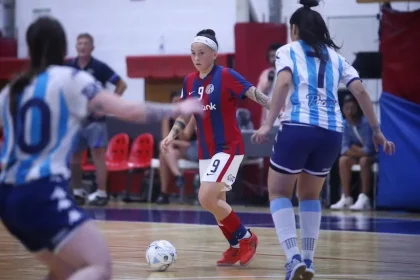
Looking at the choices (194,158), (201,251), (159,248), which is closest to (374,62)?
(194,158)

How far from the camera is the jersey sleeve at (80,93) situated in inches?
174

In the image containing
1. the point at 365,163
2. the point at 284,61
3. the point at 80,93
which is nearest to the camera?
the point at 80,93

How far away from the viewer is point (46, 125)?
4367 mm

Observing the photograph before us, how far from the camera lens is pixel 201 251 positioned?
9.02 m

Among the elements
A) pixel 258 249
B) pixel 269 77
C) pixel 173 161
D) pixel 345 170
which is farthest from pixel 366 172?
pixel 258 249

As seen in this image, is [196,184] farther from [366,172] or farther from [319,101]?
[319,101]

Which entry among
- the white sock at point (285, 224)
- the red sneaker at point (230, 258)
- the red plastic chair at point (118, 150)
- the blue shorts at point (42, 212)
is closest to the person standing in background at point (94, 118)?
the red plastic chair at point (118, 150)

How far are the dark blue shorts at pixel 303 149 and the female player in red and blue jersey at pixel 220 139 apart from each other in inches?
54.4

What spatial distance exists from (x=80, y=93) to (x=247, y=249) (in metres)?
3.91

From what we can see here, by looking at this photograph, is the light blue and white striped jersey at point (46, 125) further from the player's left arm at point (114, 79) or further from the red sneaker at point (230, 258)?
the player's left arm at point (114, 79)

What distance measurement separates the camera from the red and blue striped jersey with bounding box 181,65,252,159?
823cm

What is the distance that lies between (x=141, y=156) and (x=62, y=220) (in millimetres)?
12836

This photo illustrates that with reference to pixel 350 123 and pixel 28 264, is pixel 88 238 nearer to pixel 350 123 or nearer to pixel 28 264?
pixel 28 264

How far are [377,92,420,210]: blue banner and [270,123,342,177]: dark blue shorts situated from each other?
757 cm
